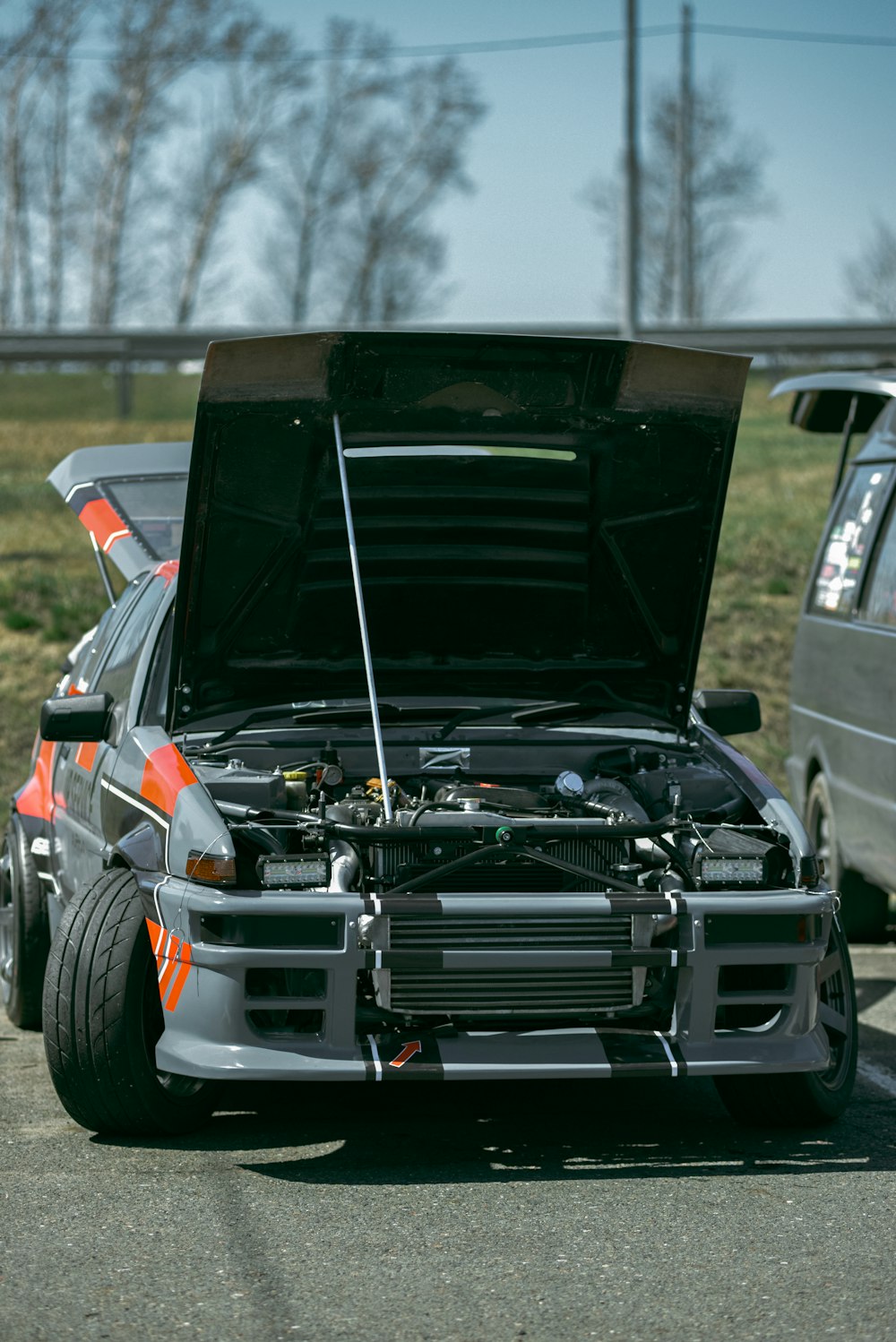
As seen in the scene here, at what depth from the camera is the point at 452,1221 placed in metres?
4.41

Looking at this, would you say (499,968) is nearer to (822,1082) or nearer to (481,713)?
(822,1082)

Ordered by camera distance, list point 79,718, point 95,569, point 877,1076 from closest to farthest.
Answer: point 79,718, point 877,1076, point 95,569

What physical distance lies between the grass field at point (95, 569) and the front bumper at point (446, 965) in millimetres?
6708

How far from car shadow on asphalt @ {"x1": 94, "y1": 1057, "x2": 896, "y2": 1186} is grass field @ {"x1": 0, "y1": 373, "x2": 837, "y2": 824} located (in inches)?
240

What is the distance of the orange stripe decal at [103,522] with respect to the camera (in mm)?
7121

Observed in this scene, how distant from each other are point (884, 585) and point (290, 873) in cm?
413

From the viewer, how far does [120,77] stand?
41.2 m

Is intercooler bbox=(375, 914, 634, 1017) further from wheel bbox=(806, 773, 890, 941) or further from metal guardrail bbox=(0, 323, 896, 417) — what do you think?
metal guardrail bbox=(0, 323, 896, 417)

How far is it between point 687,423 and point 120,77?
38702 mm

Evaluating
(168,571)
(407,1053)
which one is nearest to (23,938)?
(168,571)

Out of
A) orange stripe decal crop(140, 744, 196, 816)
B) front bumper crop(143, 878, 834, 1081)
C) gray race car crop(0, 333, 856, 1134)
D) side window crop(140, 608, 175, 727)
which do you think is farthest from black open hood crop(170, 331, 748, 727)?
front bumper crop(143, 878, 834, 1081)

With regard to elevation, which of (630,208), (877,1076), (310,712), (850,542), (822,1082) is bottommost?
(877,1076)

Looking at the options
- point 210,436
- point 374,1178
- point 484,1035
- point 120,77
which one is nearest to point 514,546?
point 210,436

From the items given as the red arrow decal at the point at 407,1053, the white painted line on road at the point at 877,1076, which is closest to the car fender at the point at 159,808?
the red arrow decal at the point at 407,1053
